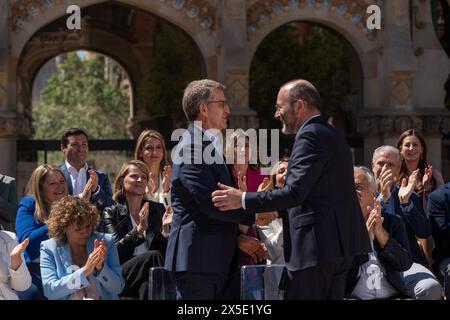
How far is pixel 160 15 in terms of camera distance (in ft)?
48.1

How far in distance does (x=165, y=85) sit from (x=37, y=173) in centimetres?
1316

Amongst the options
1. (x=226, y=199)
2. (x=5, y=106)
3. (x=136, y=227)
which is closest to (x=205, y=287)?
(x=226, y=199)

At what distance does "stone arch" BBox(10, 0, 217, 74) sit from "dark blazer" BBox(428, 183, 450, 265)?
21.3 feet

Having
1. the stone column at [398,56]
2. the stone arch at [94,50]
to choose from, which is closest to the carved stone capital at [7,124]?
the stone column at [398,56]

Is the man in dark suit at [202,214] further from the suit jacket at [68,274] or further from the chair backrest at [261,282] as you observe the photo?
the suit jacket at [68,274]

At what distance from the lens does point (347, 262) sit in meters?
6.13

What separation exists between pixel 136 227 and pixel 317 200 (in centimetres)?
246

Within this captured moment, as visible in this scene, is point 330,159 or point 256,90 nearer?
point 330,159

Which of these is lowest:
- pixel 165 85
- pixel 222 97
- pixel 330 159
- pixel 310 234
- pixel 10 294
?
pixel 10 294

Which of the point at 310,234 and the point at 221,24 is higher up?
the point at 221,24

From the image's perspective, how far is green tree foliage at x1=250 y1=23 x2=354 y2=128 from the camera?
→ 19938 mm
